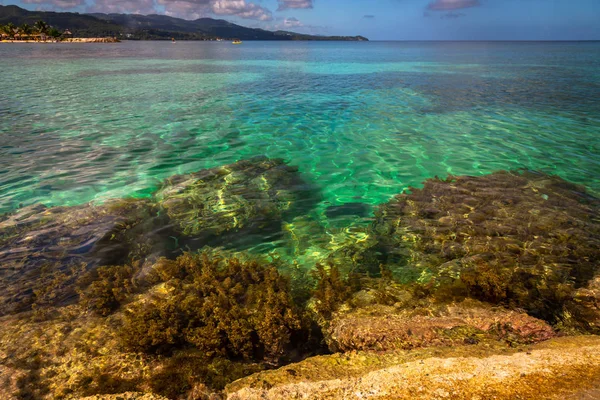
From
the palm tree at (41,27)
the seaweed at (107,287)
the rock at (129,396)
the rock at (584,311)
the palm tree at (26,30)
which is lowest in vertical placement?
the seaweed at (107,287)

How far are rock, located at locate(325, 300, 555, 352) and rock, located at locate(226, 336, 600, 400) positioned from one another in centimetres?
42

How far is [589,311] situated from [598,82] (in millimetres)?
41102

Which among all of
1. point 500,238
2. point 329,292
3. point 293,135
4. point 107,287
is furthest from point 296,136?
point 107,287

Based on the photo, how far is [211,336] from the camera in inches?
175

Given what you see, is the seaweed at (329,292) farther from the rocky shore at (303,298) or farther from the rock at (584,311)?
the rock at (584,311)

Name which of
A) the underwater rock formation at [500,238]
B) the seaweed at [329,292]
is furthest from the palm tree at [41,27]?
the seaweed at [329,292]

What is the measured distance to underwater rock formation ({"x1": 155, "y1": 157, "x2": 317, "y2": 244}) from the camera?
28.5 ft

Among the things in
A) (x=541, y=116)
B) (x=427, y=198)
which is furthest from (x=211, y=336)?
(x=541, y=116)

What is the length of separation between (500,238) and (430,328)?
415 cm

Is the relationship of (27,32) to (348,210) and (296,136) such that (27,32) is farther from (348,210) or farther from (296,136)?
Result: (348,210)

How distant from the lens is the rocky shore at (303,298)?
11.7 feet

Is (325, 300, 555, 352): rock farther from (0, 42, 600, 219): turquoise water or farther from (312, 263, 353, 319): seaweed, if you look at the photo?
(0, 42, 600, 219): turquoise water

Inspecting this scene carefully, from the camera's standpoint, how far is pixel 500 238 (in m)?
7.48

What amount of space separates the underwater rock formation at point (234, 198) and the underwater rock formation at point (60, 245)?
0.99m
